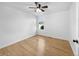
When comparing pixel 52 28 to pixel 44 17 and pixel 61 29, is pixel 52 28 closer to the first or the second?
pixel 61 29

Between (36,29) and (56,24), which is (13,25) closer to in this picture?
(36,29)

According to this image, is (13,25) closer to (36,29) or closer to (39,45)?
(36,29)

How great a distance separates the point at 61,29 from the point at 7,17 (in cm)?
166

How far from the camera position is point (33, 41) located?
220cm

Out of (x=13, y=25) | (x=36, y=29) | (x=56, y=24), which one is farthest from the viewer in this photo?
(x=13, y=25)

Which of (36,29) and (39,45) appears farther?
(39,45)

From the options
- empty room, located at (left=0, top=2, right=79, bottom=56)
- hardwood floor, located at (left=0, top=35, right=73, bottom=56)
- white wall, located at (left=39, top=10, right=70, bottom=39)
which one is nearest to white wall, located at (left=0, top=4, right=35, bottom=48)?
empty room, located at (left=0, top=2, right=79, bottom=56)

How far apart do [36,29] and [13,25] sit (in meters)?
1.01

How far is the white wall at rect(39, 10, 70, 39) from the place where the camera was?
1755mm

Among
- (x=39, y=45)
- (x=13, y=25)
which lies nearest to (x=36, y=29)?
(x=39, y=45)

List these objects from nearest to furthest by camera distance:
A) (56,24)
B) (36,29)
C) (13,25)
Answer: (36,29) → (56,24) → (13,25)

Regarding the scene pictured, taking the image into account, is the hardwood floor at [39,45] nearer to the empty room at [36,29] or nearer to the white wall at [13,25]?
the empty room at [36,29]

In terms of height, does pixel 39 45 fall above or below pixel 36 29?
below

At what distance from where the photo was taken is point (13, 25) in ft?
7.92
